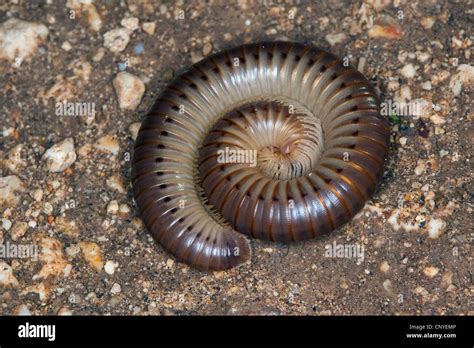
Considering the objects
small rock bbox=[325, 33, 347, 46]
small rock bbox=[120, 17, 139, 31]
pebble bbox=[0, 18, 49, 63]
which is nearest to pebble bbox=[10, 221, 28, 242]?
pebble bbox=[0, 18, 49, 63]

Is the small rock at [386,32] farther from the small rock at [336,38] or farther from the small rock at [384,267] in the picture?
the small rock at [384,267]

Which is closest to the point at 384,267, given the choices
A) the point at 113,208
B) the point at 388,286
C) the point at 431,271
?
the point at 388,286

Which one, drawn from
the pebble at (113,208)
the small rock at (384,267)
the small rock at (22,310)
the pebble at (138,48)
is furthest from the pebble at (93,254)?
the small rock at (384,267)

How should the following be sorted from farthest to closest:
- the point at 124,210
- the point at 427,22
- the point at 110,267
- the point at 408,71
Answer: the point at 427,22, the point at 408,71, the point at 124,210, the point at 110,267

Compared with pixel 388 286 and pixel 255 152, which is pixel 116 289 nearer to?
pixel 255 152

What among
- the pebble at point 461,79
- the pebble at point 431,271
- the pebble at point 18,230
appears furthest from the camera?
the pebble at point 461,79
